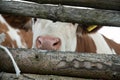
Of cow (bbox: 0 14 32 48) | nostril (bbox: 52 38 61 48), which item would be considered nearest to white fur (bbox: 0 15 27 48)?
cow (bbox: 0 14 32 48)

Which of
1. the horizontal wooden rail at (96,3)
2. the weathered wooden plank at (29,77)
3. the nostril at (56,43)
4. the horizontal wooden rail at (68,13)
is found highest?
the horizontal wooden rail at (96,3)

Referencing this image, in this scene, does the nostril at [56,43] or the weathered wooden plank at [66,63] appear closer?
the weathered wooden plank at [66,63]

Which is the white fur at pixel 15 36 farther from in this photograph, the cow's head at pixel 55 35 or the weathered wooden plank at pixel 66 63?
the weathered wooden plank at pixel 66 63

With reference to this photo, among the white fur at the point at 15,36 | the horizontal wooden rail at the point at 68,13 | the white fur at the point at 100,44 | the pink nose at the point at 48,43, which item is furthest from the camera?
the white fur at the point at 15,36

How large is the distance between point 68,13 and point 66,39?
3.25ft

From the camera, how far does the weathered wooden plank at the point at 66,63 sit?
1811 mm

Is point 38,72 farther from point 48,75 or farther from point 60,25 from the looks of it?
point 60,25

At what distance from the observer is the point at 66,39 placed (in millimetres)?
3104

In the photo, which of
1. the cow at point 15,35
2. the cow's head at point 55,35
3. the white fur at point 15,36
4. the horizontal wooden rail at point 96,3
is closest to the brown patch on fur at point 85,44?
the cow's head at point 55,35

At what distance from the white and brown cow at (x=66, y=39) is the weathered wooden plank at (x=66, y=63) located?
758 mm

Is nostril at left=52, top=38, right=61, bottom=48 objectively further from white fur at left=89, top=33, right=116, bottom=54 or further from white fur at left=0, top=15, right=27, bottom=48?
white fur at left=0, top=15, right=27, bottom=48

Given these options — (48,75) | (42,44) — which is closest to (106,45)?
(42,44)

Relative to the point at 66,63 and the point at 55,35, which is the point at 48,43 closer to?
the point at 55,35

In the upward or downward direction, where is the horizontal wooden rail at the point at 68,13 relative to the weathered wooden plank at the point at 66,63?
upward
